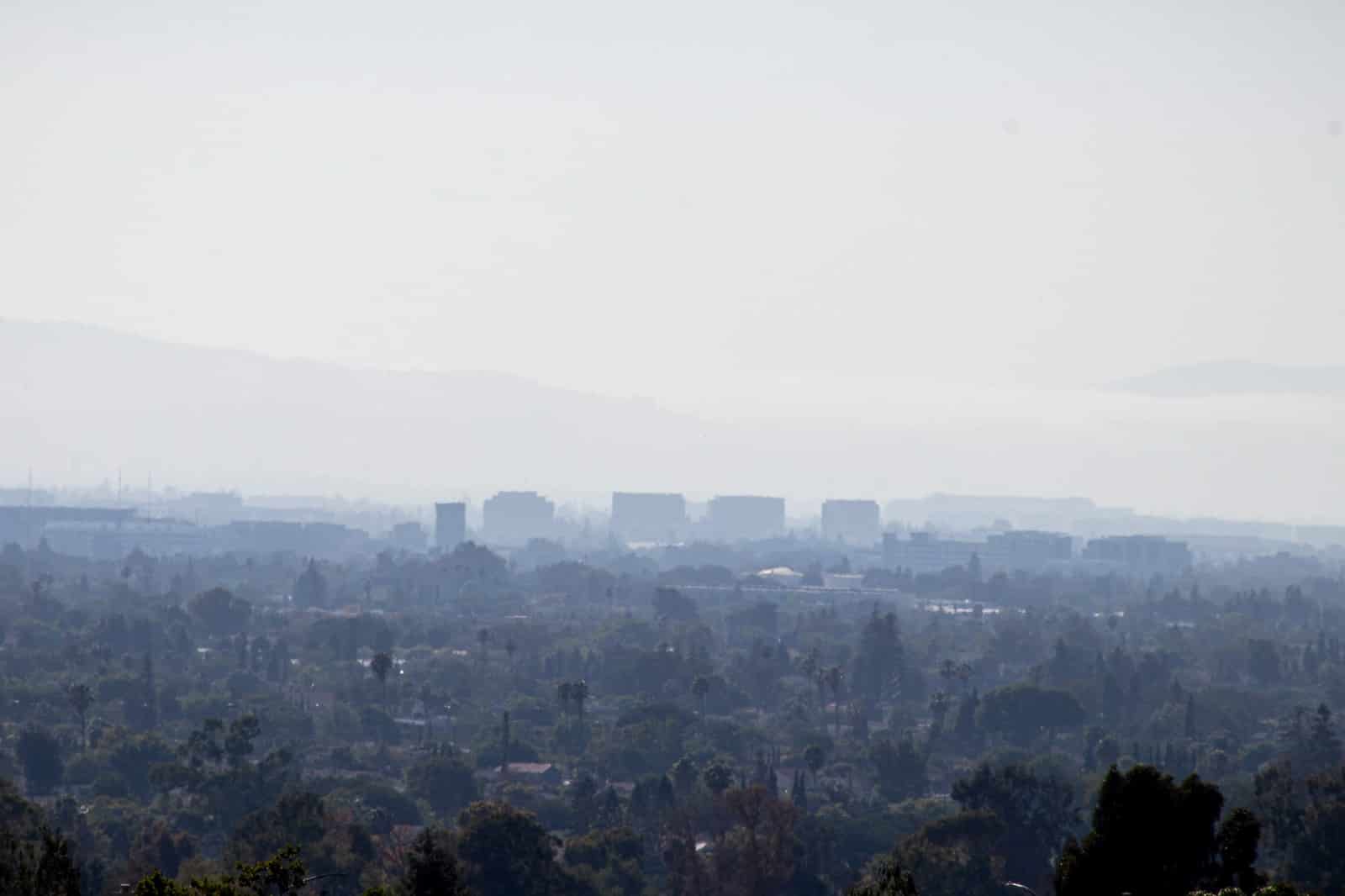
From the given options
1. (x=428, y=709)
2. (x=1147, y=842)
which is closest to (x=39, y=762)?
(x=428, y=709)

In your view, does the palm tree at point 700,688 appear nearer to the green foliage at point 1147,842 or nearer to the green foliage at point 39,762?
the green foliage at point 39,762

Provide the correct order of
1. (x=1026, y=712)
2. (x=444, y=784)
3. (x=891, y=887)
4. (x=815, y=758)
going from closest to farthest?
1. (x=891, y=887)
2. (x=444, y=784)
3. (x=815, y=758)
4. (x=1026, y=712)

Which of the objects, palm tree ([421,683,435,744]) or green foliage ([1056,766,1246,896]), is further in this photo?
Result: palm tree ([421,683,435,744])

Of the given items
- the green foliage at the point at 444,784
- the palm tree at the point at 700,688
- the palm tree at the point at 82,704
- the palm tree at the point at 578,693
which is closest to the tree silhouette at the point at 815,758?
the palm tree at the point at 578,693

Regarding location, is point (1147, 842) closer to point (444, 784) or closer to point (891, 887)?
point (891, 887)

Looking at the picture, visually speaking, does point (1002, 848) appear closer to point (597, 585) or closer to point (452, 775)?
point (452, 775)

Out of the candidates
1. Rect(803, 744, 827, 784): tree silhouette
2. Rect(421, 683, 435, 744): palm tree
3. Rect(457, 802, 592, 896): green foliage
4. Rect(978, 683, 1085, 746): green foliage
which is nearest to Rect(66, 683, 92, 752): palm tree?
Rect(421, 683, 435, 744): palm tree

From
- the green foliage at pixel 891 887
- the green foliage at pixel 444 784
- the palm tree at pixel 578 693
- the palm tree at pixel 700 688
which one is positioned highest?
the green foliage at pixel 891 887

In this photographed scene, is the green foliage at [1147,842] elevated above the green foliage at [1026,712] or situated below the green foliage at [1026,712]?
above

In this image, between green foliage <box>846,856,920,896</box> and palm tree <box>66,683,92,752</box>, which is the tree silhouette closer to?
palm tree <box>66,683,92,752</box>

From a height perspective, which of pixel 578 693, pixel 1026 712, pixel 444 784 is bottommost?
pixel 444 784

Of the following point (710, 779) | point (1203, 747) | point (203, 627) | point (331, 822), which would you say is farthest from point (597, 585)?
point (331, 822)
